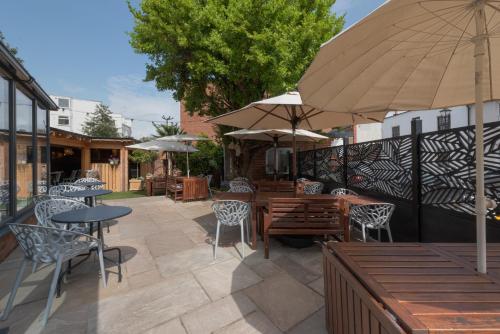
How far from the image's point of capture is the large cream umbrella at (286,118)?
395 cm

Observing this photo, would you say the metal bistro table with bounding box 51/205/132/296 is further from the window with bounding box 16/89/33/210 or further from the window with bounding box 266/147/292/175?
the window with bounding box 266/147/292/175

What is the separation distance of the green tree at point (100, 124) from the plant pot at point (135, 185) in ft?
74.6

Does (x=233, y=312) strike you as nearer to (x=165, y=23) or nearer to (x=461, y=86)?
(x=461, y=86)

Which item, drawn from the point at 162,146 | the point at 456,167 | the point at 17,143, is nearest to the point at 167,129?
the point at 162,146

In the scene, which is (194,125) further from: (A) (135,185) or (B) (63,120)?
(B) (63,120)

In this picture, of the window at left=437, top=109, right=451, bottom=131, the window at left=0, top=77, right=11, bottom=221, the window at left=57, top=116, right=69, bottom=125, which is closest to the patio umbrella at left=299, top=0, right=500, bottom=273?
the window at left=0, top=77, right=11, bottom=221

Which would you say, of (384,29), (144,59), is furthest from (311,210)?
(144,59)

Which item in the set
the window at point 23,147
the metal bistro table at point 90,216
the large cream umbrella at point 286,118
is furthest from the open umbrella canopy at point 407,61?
the window at point 23,147

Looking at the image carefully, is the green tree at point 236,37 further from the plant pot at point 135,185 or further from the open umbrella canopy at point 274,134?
the plant pot at point 135,185

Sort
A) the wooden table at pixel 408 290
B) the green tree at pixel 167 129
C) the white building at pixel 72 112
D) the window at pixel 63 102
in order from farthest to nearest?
the window at pixel 63 102
the white building at pixel 72 112
the green tree at pixel 167 129
the wooden table at pixel 408 290

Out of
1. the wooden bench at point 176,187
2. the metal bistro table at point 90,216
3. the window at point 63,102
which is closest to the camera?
the metal bistro table at point 90,216

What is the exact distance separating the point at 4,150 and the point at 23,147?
0.97 metres

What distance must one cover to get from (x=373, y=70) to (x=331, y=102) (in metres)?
0.44

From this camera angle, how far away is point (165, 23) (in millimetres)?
6832
